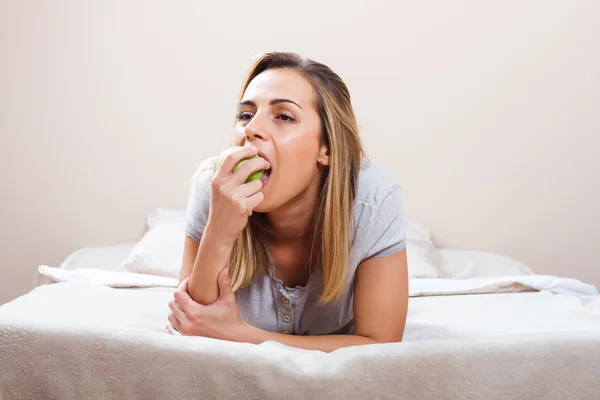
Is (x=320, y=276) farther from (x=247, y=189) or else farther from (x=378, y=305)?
(x=247, y=189)

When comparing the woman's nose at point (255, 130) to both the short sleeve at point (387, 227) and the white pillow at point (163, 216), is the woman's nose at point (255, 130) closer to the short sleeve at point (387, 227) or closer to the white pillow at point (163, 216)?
the short sleeve at point (387, 227)

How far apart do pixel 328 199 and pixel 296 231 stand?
15 centimetres

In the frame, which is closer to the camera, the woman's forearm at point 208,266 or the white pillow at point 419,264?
the woman's forearm at point 208,266

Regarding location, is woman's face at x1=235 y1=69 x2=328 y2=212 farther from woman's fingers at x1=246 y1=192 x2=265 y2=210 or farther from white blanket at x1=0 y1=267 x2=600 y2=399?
white blanket at x1=0 y1=267 x2=600 y2=399

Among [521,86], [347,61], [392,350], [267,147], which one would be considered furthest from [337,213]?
[521,86]

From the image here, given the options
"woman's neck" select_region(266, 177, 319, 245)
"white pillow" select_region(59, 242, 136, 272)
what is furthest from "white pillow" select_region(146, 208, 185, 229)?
"woman's neck" select_region(266, 177, 319, 245)

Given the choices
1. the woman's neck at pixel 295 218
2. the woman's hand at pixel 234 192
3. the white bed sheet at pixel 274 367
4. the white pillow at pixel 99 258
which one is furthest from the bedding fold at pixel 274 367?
the white pillow at pixel 99 258

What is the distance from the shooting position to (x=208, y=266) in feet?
3.92

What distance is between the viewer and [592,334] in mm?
822

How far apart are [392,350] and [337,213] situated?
22.2 inches

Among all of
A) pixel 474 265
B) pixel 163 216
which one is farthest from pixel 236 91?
pixel 474 265

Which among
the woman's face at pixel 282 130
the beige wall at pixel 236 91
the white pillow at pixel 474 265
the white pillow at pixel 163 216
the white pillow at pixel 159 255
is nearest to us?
the woman's face at pixel 282 130

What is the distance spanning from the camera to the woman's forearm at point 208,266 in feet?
3.90

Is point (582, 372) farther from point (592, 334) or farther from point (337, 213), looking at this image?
point (337, 213)
